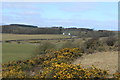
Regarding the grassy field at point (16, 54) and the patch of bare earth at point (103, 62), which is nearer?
the patch of bare earth at point (103, 62)

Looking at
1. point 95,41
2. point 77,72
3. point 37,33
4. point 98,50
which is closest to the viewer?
point 77,72

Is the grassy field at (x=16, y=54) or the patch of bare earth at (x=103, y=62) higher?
the patch of bare earth at (x=103, y=62)

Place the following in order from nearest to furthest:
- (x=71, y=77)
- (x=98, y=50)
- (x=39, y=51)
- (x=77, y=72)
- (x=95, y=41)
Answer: (x=71, y=77) → (x=77, y=72) → (x=98, y=50) → (x=39, y=51) → (x=95, y=41)

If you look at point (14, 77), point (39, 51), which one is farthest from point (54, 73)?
point (39, 51)

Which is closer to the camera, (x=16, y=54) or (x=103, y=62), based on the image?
(x=103, y=62)

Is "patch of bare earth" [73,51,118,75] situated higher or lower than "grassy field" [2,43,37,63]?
higher

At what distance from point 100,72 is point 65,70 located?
1336mm

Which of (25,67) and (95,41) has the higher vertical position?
(95,41)

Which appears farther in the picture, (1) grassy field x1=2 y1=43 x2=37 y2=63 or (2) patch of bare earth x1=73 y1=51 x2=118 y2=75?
(1) grassy field x1=2 y1=43 x2=37 y2=63

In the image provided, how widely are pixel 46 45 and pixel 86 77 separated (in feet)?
37.7

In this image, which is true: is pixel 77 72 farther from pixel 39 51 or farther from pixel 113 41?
pixel 113 41

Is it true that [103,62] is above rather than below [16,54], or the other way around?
above

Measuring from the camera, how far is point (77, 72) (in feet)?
22.0

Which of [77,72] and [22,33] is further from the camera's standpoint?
[22,33]
